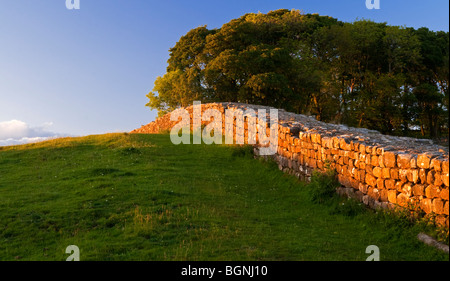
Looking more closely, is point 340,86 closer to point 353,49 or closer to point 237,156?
point 353,49

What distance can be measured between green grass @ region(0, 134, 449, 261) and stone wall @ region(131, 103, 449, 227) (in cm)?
65

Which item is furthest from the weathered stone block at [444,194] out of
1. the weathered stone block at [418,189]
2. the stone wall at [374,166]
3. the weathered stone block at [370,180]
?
the weathered stone block at [370,180]

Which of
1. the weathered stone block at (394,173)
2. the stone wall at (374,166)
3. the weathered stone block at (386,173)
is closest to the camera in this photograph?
the stone wall at (374,166)

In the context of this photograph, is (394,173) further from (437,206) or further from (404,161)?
(437,206)

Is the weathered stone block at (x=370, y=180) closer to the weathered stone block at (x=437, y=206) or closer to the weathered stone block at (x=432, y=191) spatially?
the weathered stone block at (x=432, y=191)

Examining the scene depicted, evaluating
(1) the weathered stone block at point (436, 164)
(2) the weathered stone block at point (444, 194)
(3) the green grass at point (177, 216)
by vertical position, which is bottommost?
(3) the green grass at point (177, 216)

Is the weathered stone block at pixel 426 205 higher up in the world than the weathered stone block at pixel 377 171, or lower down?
lower down

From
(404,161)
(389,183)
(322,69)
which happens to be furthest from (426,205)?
(322,69)

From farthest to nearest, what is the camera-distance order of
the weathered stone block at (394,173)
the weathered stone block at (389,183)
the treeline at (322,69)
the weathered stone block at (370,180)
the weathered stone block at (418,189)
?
the treeline at (322,69), the weathered stone block at (370,180), the weathered stone block at (389,183), the weathered stone block at (394,173), the weathered stone block at (418,189)

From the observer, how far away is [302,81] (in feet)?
104

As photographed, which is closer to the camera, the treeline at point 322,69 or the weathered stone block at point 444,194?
the weathered stone block at point 444,194

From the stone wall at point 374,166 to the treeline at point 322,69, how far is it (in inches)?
560
